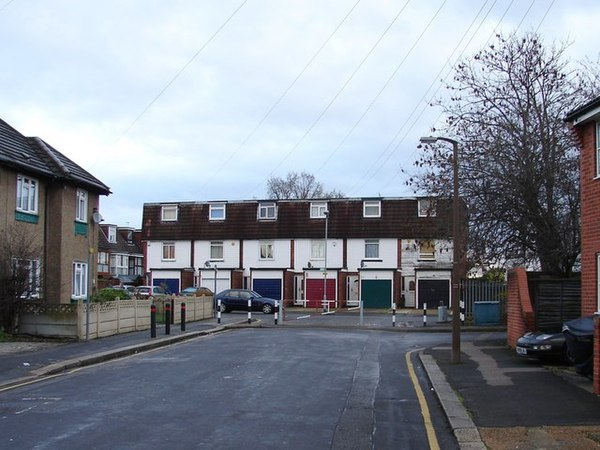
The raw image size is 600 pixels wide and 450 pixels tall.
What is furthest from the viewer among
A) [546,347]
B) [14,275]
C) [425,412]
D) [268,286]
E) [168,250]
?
[168,250]

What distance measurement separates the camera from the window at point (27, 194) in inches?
879

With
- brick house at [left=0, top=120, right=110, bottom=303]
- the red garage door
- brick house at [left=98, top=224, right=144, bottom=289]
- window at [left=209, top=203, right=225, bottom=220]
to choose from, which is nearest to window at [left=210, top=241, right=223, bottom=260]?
window at [left=209, top=203, right=225, bottom=220]

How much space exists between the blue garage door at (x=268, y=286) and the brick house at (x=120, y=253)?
72.7ft

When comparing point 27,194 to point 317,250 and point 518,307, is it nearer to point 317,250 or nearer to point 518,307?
point 518,307

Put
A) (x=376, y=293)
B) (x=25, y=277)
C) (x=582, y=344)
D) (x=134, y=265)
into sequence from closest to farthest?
(x=582, y=344), (x=25, y=277), (x=376, y=293), (x=134, y=265)

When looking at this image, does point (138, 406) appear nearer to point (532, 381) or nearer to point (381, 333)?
point (532, 381)

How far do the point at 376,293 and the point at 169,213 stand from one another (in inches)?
714

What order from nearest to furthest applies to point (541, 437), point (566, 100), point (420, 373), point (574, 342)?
1. point (541, 437)
2. point (574, 342)
3. point (420, 373)
4. point (566, 100)

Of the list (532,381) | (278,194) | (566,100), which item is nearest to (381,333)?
(566,100)

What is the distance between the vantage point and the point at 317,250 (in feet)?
167

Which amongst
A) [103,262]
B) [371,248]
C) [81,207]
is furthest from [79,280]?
[103,262]

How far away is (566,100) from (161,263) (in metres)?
37.7

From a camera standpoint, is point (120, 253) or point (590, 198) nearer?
point (590, 198)

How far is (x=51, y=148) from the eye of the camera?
26281mm
